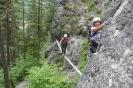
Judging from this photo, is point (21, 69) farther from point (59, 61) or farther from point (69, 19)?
point (69, 19)

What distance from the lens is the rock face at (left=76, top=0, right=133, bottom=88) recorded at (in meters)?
4.62

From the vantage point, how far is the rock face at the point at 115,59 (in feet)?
15.2

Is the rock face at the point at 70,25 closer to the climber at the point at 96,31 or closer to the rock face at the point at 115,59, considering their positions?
the climber at the point at 96,31

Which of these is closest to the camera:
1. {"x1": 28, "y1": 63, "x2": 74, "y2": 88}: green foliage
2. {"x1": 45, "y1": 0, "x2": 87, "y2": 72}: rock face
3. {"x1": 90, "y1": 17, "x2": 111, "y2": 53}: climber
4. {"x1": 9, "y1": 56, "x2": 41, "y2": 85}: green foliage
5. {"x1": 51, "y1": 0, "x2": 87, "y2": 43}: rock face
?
{"x1": 90, "y1": 17, "x2": 111, "y2": 53}: climber

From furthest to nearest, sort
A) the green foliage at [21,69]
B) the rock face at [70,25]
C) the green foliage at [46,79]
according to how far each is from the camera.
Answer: the green foliage at [21,69] → the rock face at [70,25] → the green foliage at [46,79]

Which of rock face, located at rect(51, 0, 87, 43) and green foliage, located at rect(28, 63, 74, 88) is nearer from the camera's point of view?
green foliage, located at rect(28, 63, 74, 88)

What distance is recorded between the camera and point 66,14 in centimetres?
2286

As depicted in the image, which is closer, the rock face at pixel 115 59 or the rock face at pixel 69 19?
the rock face at pixel 115 59

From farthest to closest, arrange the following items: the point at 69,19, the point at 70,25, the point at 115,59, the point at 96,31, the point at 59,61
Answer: the point at 69,19, the point at 70,25, the point at 59,61, the point at 96,31, the point at 115,59

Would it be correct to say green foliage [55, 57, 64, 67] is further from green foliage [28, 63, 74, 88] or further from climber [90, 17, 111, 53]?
climber [90, 17, 111, 53]

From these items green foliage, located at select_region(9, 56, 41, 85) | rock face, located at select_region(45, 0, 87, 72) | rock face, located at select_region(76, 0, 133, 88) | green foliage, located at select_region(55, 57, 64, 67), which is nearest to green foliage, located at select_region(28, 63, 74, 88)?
rock face, located at select_region(76, 0, 133, 88)

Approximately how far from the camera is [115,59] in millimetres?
5070

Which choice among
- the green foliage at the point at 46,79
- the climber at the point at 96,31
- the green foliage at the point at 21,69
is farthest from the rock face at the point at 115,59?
the green foliage at the point at 21,69

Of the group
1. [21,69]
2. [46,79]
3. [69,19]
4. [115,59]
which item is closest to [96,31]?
[115,59]
